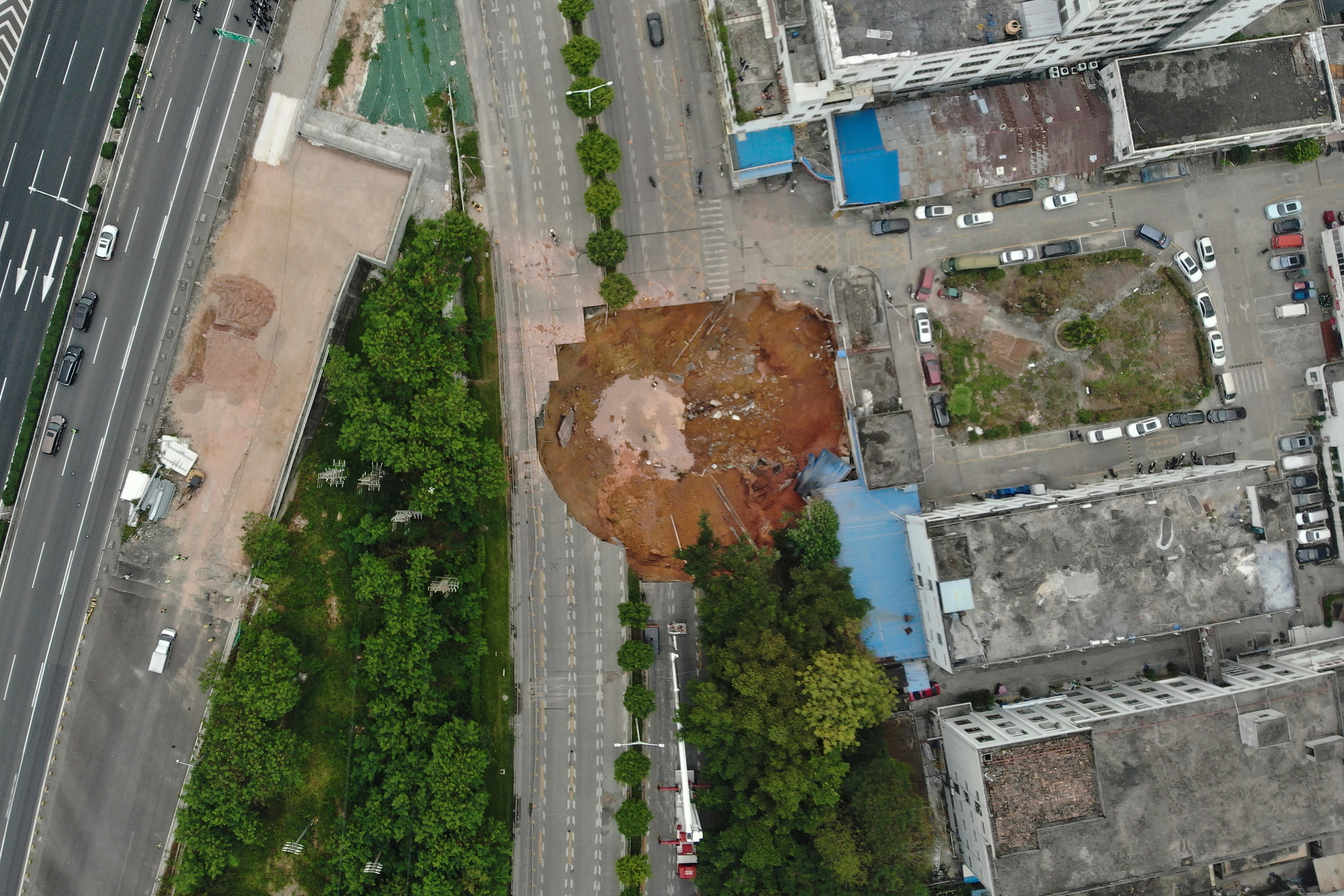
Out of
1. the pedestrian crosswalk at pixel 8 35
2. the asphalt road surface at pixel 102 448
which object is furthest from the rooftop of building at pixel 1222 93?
the pedestrian crosswalk at pixel 8 35

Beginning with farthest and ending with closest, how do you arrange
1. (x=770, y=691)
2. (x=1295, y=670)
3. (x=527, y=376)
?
(x=527, y=376) → (x=1295, y=670) → (x=770, y=691)

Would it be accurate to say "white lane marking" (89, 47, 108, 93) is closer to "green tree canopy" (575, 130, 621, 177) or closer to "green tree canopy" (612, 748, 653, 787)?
"green tree canopy" (575, 130, 621, 177)

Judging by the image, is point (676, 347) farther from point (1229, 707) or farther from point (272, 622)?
point (1229, 707)

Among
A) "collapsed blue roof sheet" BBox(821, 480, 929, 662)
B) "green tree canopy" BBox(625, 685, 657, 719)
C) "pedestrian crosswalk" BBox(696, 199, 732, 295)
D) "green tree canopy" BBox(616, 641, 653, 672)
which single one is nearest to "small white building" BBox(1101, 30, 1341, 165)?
"pedestrian crosswalk" BBox(696, 199, 732, 295)

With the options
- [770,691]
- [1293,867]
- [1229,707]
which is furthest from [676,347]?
[1293,867]

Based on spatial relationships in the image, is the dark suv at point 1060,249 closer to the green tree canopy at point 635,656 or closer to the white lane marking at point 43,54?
the green tree canopy at point 635,656

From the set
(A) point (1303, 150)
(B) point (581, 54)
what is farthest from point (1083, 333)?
(B) point (581, 54)
